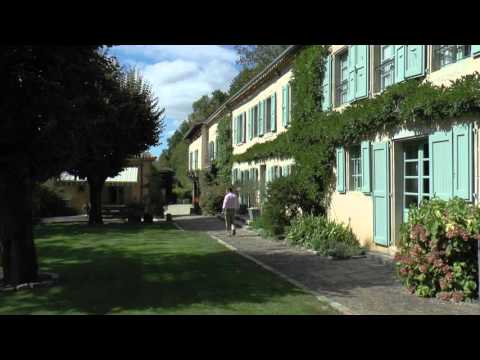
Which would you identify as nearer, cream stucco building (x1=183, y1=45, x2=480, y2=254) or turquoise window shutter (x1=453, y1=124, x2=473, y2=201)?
turquoise window shutter (x1=453, y1=124, x2=473, y2=201)

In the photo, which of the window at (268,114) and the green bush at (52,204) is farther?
the green bush at (52,204)

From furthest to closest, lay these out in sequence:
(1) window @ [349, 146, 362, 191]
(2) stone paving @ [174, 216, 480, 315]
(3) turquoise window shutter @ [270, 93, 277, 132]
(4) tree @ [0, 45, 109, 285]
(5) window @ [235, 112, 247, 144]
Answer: (5) window @ [235, 112, 247, 144]
(3) turquoise window shutter @ [270, 93, 277, 132]
(1) window @ [349, 146, 362, 191]
(4) tree @ [0, 45, 109, 285]
(2) stone paving @ [174, 216, 480, 315]

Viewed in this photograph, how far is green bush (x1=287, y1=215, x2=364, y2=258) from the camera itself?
11516 mm

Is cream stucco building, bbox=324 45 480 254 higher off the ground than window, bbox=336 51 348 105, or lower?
lower

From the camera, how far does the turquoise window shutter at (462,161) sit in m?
8.27

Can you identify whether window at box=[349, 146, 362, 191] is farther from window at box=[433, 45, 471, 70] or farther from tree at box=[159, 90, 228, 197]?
tree at box=[159, 90, 228, 197]

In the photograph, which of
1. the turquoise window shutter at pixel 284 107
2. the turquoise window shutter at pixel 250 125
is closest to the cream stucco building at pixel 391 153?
the turquoise window shutter at pixel 284 107

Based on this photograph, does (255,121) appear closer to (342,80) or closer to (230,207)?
(230,207)

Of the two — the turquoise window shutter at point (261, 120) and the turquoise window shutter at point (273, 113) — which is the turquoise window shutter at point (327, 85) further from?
the turquoise window shutter at point (261, 120)

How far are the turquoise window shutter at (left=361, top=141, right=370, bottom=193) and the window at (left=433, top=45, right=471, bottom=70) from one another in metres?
2.74

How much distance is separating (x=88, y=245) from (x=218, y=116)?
1944 cm

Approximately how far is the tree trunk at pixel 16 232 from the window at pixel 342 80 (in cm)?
848

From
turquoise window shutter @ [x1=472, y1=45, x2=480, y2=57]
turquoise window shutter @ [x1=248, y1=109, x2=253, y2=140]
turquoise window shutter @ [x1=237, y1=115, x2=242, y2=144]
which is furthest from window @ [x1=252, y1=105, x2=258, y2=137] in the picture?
turquoise window shutter @ [x1=472, y1=45, x2=480, y2=57]
